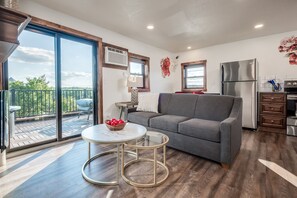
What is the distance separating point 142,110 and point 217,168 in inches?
76.9

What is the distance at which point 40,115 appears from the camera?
281cm

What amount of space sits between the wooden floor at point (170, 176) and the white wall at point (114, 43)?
150 cm

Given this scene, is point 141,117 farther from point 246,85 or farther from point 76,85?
point 246,85

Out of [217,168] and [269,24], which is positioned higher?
[269,24]

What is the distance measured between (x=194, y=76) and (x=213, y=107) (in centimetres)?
295

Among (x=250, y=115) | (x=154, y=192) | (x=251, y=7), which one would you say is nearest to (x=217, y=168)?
(x=154, y=192)

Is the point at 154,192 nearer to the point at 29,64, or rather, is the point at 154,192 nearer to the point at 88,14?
the point at 29,64

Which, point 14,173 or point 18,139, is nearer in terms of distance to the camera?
point 14,173

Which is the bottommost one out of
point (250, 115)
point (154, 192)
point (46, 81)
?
point (154, 192)

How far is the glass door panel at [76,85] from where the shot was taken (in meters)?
2.96

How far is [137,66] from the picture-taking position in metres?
4.54

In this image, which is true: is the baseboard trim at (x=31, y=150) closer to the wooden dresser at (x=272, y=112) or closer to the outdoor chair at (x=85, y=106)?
the outdoor chair at (x=85, y=106)

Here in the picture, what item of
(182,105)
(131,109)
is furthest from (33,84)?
(182,105)

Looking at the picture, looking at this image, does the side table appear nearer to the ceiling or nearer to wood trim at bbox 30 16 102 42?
wood trim at bbox 30 16 102 42
